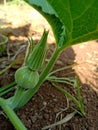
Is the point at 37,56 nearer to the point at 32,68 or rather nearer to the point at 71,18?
the point at 32,68

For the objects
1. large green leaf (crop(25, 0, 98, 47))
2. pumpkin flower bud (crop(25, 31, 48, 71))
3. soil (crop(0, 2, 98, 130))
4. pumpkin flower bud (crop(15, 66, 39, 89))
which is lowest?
soil (crop(0, 2, 98, 130))

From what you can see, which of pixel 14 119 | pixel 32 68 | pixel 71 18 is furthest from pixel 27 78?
pixel 71 18

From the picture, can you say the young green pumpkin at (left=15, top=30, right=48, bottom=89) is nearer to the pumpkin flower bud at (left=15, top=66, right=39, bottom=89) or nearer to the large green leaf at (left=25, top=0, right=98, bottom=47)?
the pumpkin flower bud at (left=15, top=66, right=39, bottom=89)

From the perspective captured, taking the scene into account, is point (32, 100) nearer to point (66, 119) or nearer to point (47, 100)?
point (47, 100)

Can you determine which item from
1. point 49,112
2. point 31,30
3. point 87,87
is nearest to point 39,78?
point 49,112

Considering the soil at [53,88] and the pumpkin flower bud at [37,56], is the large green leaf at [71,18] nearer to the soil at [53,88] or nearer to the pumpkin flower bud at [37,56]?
the pumpkin flower bud at [37,56]

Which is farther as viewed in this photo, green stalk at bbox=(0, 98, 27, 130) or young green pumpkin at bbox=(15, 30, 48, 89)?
young green pumpkin at bbox=(15, 30, 48, 89)

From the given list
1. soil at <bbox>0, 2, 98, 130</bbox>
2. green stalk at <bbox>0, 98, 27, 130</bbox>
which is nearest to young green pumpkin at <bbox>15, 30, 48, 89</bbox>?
green stalk at <bbox>0, 98, 27, 130</bbox>
